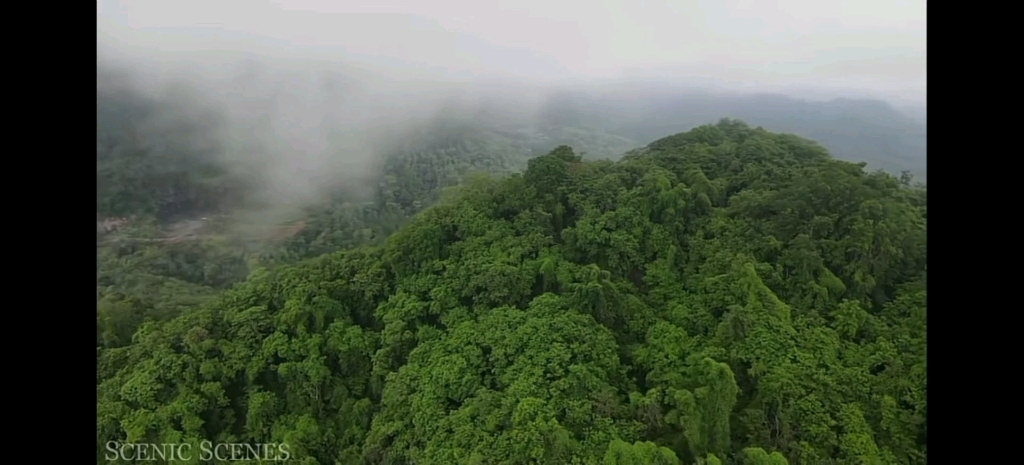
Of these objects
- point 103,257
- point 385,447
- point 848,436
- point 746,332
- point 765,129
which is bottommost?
point 385,447

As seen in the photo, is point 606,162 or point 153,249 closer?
point 153,249

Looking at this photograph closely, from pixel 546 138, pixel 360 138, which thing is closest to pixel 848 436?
pixel 546 138

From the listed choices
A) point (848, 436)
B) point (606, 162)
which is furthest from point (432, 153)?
point (848, 436)

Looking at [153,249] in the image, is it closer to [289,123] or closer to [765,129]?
[289,123]

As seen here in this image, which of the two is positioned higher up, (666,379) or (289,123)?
(289,123)

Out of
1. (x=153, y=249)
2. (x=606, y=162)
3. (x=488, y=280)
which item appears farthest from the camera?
(x=606, y=162)

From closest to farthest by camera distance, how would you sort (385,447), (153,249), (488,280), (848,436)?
(848,436) → (385,447) → (488,280) → (153,249)

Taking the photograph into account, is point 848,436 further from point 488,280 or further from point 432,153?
point 432,153
